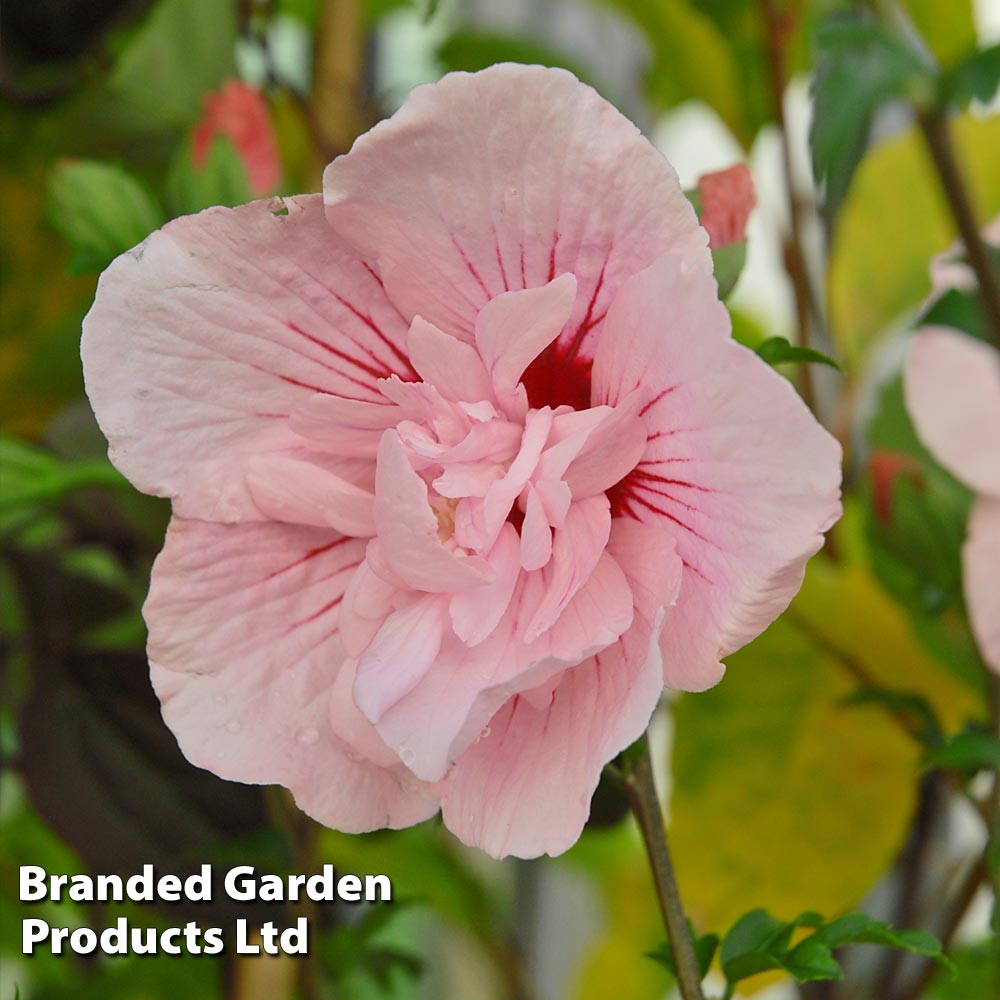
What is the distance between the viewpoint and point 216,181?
0.30 metres

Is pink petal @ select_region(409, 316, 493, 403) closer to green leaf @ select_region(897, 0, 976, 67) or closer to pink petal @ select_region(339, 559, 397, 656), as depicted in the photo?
pink petal @ select_region(339, 559, 397, 656)

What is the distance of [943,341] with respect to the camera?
302 millimetres

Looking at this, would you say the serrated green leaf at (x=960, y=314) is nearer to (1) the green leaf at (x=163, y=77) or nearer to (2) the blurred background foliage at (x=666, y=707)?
(2) the blurred background foliage at (x=666, y=707)

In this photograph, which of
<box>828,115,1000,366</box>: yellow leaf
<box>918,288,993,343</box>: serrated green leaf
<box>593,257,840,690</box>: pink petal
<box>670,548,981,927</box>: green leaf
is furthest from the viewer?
<box>828,115,1000,366</box>: yellow leaf

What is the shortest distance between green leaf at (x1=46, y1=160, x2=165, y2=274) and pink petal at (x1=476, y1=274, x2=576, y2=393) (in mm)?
118

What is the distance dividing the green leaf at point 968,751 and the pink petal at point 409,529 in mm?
130

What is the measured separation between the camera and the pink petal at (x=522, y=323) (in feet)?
0.64

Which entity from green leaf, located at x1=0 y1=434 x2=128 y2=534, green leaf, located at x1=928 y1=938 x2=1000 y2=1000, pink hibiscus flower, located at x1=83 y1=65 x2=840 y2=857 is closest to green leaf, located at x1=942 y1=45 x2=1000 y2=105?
pink hibiscus flower, located at x1=83 y1=65 x2=840 y2=857

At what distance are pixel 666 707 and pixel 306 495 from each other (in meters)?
0.27

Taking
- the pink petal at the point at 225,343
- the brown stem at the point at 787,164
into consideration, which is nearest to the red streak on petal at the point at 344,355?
the pink petal at the point at 225,343

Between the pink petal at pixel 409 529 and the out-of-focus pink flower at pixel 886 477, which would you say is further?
the out-of-focus pink flower at pixel 886 477

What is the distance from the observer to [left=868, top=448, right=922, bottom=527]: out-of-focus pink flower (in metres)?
0.34

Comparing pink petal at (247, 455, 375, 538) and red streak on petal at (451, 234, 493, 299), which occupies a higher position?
red streak on petal at (451, 234, 493, 299)

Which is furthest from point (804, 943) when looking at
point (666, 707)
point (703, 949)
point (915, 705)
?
point (666, 707)
